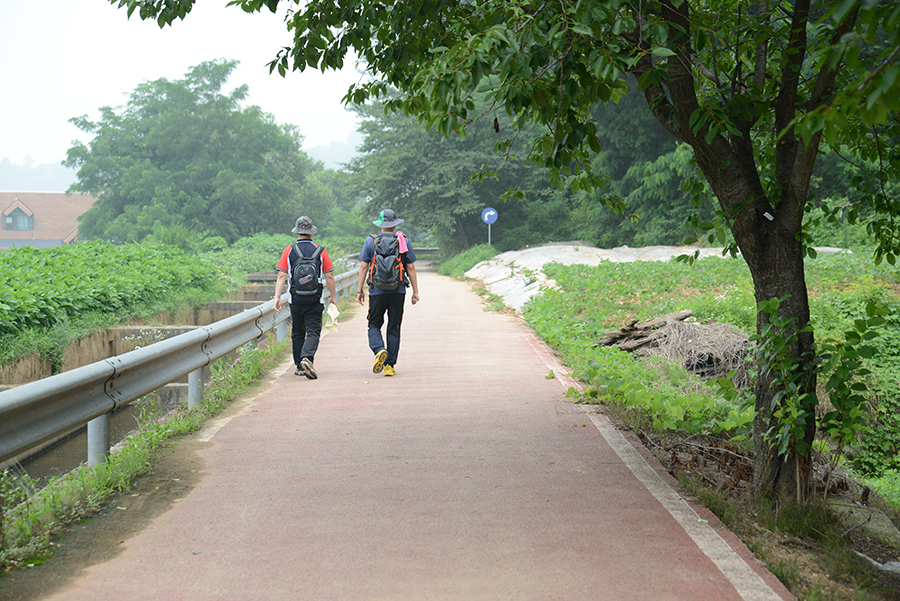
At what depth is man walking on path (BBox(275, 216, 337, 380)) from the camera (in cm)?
884

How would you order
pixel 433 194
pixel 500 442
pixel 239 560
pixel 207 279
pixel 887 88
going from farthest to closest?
pixel 433 194 → pixel 207 279 → pixel 500 442 → pixel 239 560 → pixel 887 88

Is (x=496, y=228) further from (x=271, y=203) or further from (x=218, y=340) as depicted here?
(x=218, y=340)

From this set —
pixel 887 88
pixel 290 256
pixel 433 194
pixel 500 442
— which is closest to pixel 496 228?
pixel 433 194

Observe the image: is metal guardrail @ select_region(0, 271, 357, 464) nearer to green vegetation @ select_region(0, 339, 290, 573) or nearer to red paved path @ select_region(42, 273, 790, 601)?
green vegetation @ select_region(0, 339, 290, 573)

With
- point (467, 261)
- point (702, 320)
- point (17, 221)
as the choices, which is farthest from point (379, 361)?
point (17, 221)

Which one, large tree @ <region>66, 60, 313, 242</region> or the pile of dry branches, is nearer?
the pile of dry branches

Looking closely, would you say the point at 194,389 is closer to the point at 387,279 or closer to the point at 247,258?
the point at 387,279

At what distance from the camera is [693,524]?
167 inches

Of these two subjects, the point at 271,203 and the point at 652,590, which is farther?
the point at 271,203

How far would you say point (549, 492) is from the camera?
4.83 m

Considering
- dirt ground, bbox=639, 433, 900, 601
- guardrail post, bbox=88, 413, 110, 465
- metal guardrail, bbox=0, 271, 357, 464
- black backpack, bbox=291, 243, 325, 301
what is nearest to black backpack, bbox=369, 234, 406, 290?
black backpack, bbox=291, 243, 325, 301

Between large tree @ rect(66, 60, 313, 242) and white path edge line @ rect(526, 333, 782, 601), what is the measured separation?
54.9 metres

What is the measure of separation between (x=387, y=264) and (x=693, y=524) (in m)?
5.44

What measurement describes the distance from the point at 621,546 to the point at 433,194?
38.9 metres
